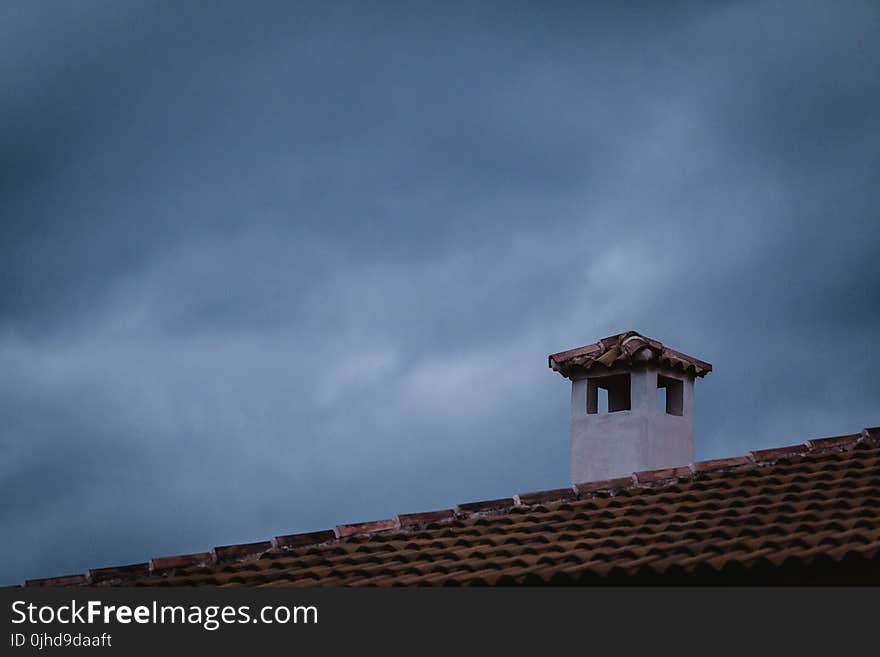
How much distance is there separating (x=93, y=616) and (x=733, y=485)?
5.99m

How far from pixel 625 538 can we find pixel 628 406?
556 cm

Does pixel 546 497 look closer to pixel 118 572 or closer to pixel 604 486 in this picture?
pixel 604 486

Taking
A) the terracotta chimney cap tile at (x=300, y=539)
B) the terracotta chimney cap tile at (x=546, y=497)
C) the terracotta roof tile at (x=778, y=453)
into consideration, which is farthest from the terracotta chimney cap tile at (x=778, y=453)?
the terracotta chimney cap tile at (x=300, y=539)

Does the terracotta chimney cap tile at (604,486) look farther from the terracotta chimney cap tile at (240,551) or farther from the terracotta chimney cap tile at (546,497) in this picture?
the terracotta chimney cap tile at (240,551)

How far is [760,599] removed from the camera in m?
7.17

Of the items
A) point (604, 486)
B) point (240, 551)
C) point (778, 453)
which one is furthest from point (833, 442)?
point (240, 551)

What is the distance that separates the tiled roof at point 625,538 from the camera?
8203 mm

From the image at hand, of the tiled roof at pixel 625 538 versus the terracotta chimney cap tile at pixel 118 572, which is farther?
the terracotta chimney cap tile at pixel 118 572

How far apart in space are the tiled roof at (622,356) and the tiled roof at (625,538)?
2.52 m

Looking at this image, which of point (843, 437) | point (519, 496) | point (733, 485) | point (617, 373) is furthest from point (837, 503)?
point (617, 373)

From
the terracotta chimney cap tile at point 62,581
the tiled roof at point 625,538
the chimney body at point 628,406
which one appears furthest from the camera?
the chimney body at point 628,406

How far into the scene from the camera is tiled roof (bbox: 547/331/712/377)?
46.0 ft

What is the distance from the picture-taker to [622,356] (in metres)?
14.0

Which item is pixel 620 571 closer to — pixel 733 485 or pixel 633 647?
pixel 633 647
